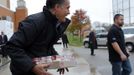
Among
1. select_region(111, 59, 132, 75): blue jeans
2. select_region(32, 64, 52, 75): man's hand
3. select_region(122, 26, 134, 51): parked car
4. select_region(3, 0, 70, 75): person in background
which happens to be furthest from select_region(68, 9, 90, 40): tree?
select_region(32, 64, 52, 75): man's hand

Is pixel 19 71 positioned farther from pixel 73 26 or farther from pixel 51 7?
pixel 73 26

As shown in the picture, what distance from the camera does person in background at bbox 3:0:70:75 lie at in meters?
3.49

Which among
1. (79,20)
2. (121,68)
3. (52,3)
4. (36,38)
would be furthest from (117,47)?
(79,20)

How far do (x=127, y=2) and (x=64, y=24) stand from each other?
256ft

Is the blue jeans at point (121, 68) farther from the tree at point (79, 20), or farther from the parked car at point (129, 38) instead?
the tree at point (79, 20)

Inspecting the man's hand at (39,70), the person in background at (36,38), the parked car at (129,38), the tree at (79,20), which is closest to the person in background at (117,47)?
the person in background at (36,38)

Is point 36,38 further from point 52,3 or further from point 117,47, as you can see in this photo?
point 117,47

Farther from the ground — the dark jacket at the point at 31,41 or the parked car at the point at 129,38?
the dark jacket at the point at 31,41

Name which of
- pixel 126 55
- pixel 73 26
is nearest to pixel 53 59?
pixel 126 55

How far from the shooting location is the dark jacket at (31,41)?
3484 mm

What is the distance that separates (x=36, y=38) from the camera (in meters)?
3.66

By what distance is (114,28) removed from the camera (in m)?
8.62

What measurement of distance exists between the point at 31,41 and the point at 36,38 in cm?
7

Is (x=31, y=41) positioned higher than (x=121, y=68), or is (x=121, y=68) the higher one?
(x=31, y=41)
